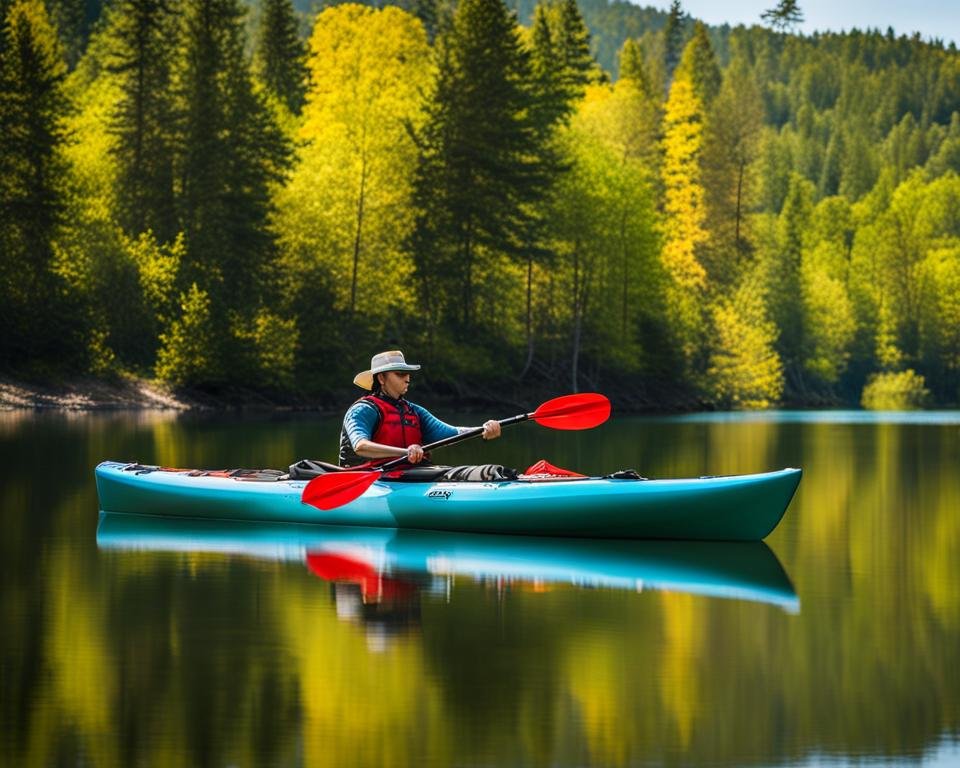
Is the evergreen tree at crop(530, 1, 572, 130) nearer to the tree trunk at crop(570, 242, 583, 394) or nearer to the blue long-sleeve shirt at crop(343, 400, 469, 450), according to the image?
the tree trunk at crop(570, 242, 583, 394)

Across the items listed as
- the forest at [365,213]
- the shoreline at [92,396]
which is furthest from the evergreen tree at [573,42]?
the shoreline at [92,396]

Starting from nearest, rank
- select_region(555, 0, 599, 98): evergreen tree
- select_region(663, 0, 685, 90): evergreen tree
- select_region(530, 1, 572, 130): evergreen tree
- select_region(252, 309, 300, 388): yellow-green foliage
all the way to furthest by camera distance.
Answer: select_region(252, 309, 300, 388): yellow-green foliage < select_region(530, 1, 572, 130): evergreen tree < select_region(555, 0, 599, 98): evergreen tree < select_region(663, 0, 685, 90): evergreen tree

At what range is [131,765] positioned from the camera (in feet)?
19.6

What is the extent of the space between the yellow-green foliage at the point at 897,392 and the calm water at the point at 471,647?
5004 centimetres

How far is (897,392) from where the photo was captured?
64.6 metres

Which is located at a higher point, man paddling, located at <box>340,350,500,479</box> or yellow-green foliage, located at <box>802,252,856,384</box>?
yellow-green foliage, located at <box>802,252,856,384</box>

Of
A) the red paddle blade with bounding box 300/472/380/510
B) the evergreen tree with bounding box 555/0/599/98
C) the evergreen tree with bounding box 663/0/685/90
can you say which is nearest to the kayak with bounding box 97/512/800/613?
the red paddle blade with bounding box 300/472/380/510

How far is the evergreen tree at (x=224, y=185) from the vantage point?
38.1 meters

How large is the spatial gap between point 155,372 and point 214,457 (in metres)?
16.5

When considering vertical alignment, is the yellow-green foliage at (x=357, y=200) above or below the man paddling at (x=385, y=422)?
above

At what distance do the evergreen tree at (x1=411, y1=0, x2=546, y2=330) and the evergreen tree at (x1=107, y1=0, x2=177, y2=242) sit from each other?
6.51 m

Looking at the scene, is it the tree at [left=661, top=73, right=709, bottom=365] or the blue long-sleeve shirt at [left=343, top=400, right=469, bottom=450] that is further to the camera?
the tree at [left=661, top=73, right=709, bottom=365]

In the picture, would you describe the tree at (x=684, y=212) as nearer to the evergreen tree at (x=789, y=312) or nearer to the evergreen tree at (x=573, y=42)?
the evergreen tree at (x=573, y=42)

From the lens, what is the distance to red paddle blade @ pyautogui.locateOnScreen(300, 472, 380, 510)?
12.8 meters
